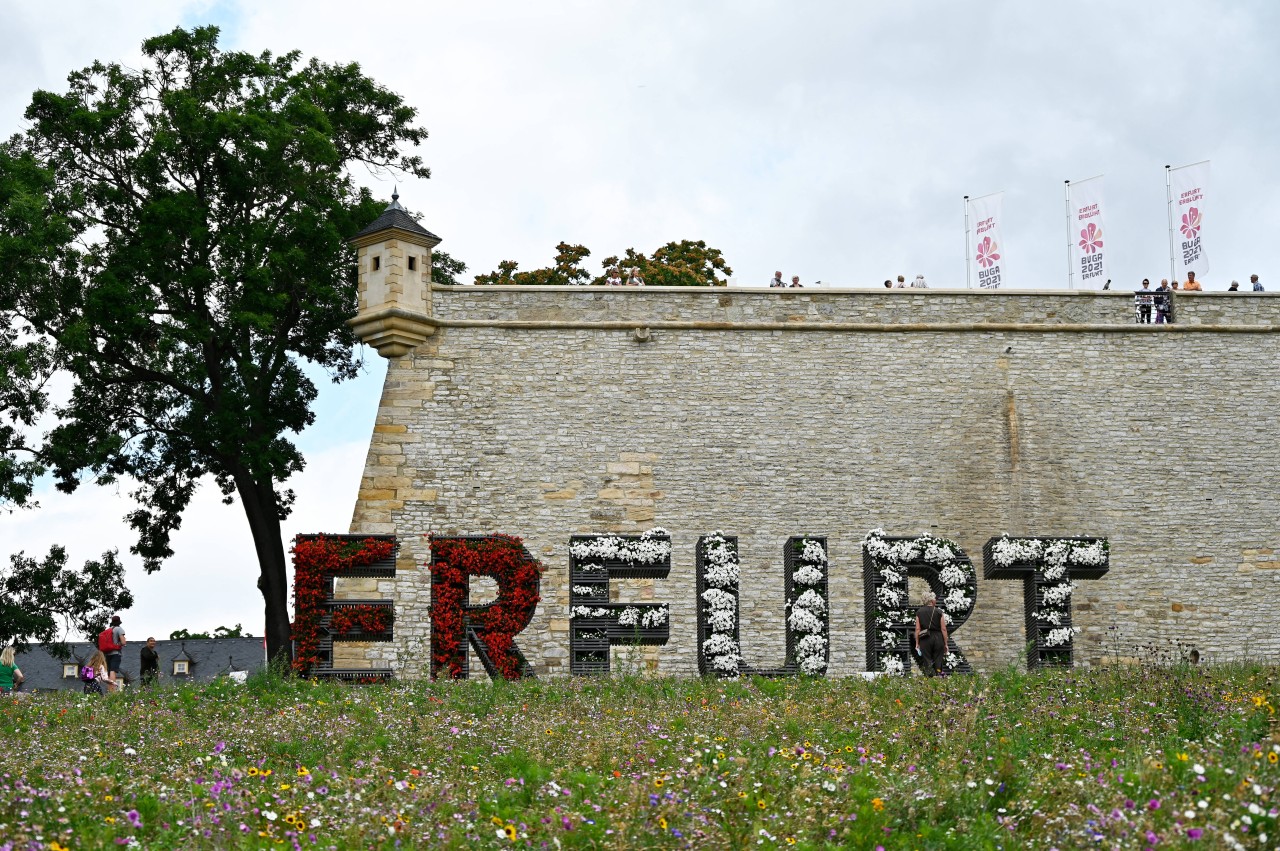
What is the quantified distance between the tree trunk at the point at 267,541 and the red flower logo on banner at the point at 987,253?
14.1 metres

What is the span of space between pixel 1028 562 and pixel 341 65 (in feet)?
53.8

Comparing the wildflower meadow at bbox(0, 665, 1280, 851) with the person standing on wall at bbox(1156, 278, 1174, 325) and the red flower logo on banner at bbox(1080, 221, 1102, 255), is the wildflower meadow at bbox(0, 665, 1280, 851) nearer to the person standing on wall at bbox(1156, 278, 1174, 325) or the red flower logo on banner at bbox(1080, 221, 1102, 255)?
the person standing on wall at bbox(1156, 278, 1174, 325)

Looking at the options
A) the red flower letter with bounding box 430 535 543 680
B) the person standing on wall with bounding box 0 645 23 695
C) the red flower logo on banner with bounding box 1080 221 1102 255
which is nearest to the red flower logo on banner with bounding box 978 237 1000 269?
the red flower logo on banner with bounding box 1080 221 1102 255

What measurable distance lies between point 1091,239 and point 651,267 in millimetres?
9665

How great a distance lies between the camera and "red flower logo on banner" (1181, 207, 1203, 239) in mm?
27547

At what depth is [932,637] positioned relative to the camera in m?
15.7

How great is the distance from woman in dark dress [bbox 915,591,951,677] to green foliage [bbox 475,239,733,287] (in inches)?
653

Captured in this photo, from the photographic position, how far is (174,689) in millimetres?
14352

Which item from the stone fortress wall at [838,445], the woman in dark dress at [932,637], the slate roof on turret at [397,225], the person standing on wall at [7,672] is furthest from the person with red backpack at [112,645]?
the woman in dark dress at [932,637]

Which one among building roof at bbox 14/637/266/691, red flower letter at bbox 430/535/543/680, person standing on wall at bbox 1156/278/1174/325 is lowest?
building roof at bbox 14/637/266/691

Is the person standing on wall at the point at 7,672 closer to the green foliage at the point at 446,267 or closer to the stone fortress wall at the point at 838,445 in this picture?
the stone fortress wall at the point at 838,445

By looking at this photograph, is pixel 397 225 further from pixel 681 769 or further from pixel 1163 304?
pixel 681 769

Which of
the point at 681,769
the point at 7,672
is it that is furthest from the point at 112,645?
the point at 681,769

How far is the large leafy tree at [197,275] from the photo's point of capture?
24.7 meters
